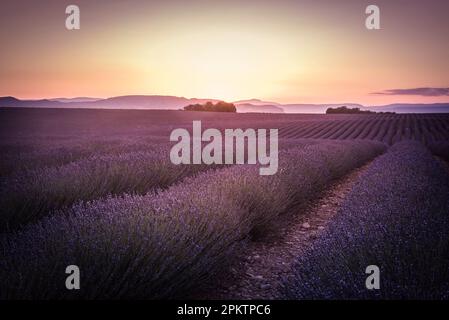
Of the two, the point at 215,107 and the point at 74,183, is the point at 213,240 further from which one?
the point at 215,107

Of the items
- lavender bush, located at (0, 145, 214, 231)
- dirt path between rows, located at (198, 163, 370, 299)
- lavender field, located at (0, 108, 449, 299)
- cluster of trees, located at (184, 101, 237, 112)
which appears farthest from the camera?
cluster of trees, located at (184, 101, 237, 112)

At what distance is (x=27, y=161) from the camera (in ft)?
18.4

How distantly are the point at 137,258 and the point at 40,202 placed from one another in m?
2.16

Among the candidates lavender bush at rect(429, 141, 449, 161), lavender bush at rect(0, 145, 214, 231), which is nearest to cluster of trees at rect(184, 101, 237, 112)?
lavender bush at rect(429, 141, 449, 161)

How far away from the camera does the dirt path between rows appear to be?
233cm

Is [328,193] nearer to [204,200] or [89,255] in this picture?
[204,200]

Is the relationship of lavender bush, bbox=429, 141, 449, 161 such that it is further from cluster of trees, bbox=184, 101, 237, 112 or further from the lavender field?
cluster of trees, bbox=184, 101, 237, 112

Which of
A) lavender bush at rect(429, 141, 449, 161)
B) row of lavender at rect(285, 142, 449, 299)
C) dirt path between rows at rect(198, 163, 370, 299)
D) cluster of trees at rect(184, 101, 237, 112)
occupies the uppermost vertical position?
cluster of trees at rect(184, 101, 237, 112)

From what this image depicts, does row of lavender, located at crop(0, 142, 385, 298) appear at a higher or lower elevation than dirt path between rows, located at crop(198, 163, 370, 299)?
higher

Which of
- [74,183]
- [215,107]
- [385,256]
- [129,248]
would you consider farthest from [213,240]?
[215,107]

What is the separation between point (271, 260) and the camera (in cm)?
289
